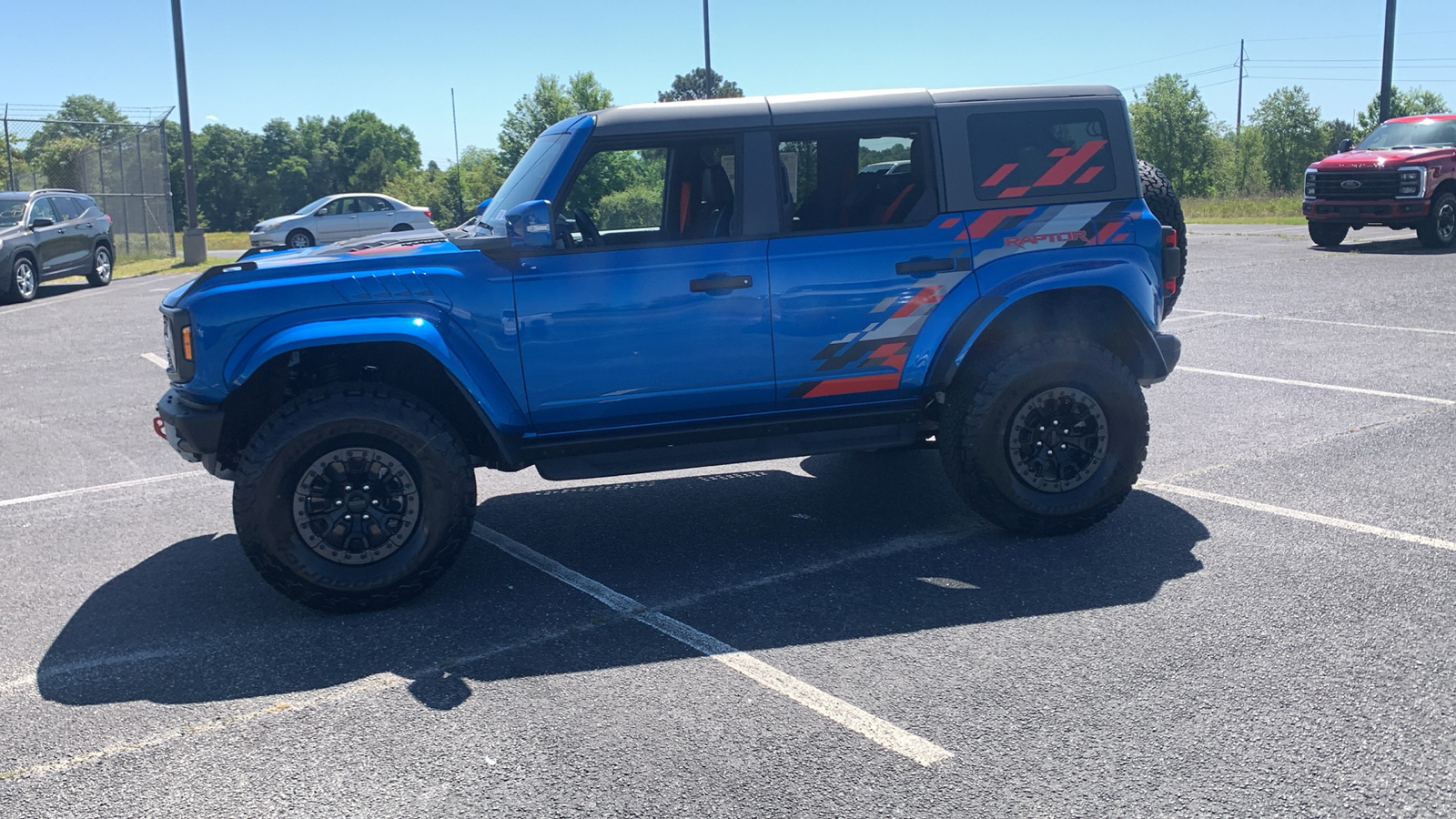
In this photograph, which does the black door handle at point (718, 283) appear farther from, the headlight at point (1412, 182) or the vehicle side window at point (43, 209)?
the vehicle side window at point (43, 209)

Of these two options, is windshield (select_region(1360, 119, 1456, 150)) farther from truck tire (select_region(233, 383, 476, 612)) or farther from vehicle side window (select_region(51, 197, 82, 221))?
vehicle side window (select_region(51, 197, 82, 221))

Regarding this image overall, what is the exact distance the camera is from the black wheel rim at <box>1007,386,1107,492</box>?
17.9 ft

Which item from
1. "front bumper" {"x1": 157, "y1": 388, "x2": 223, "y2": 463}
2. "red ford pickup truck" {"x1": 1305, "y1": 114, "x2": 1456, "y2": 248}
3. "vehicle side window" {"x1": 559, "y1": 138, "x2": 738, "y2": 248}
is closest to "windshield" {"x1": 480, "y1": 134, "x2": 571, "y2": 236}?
"vehicle side window" {"x1": 559, "y1": 138, "x2": 738, "y2": 248}

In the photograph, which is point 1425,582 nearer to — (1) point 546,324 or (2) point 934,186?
(2) point 934,186

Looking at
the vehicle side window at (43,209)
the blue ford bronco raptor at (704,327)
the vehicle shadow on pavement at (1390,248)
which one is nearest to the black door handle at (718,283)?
the blue ford bronco raptor at (704,327)

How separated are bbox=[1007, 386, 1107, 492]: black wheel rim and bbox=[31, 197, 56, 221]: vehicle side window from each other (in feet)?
62.4

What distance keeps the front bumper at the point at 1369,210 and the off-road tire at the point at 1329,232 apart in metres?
0.16

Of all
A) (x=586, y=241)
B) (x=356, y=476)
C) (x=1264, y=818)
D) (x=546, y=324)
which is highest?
(x=586, y=241)

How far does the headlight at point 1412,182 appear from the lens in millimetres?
18484

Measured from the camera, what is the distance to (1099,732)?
357 centimetres

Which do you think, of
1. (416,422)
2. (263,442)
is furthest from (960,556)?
(263,442)

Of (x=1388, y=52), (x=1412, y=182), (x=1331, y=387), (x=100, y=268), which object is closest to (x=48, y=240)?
(x=100, y=268)

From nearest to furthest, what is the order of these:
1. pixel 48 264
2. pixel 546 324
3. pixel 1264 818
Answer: pixel 1264 818
pixel 546 324
pixel 48 264

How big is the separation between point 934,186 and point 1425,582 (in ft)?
8.72
